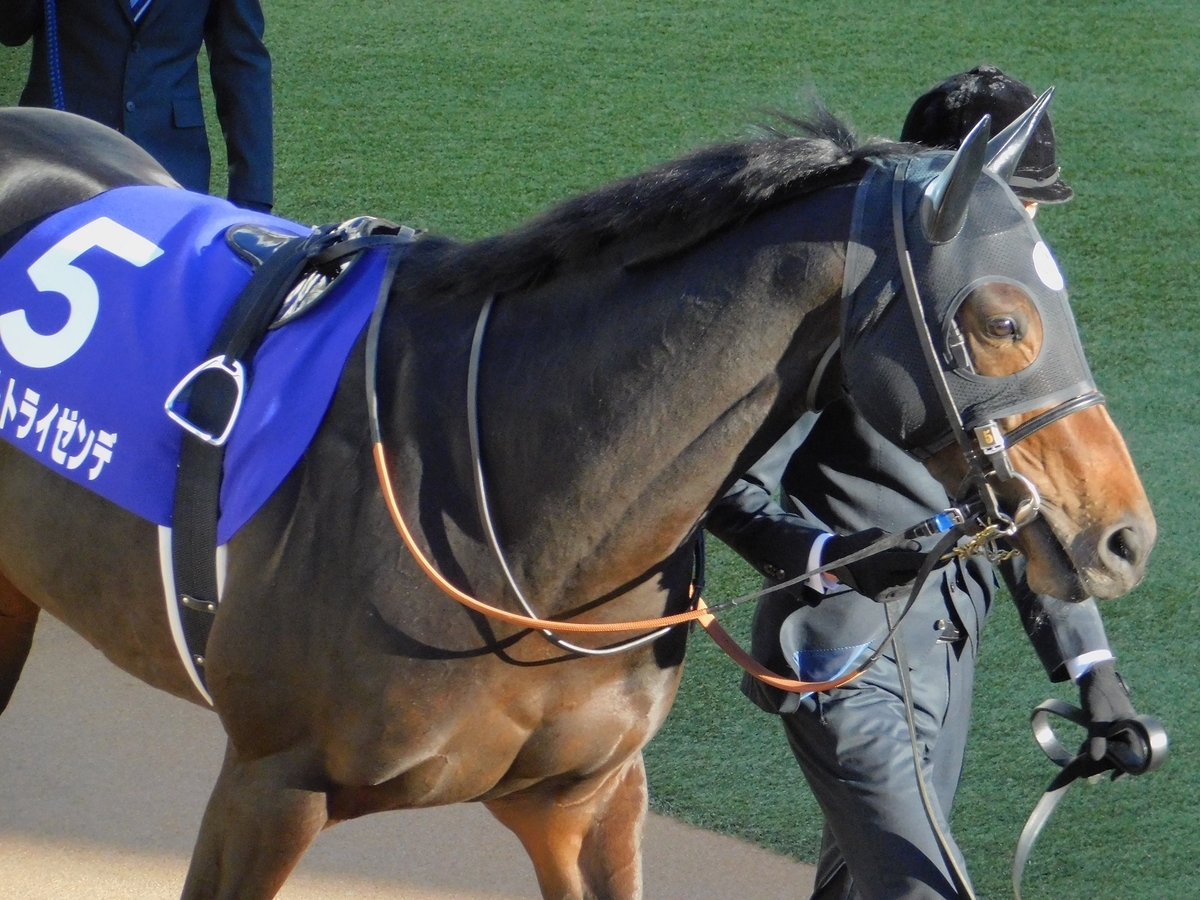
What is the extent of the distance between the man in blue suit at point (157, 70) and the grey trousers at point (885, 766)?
8.42 feet

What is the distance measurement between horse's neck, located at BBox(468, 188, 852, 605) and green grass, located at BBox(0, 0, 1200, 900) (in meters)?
1.72

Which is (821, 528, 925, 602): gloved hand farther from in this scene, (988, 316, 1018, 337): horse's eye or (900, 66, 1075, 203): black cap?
(900, 66, 1075, 203): black cap

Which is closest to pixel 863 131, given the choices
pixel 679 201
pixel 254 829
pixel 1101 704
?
pixel 1101 704

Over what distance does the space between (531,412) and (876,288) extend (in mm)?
518

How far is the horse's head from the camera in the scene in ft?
5.52

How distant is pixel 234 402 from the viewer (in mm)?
2094

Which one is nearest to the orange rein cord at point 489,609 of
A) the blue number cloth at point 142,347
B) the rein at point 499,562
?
the rein at point 499,562

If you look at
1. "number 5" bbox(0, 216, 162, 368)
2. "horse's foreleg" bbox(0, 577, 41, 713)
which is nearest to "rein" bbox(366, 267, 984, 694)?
"number 5" bbox(0, 216, 162, 368)

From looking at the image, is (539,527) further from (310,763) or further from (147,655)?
(147,655)

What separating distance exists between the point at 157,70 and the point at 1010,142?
2.99 m

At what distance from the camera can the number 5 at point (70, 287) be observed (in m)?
2.38

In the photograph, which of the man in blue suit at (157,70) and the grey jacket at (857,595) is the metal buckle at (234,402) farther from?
the man in blue suit at (157,70)

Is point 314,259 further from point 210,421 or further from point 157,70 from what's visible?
point 157,70

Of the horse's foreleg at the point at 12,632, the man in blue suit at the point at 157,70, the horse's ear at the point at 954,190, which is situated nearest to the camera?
the horse's ear at the point at 954,190
